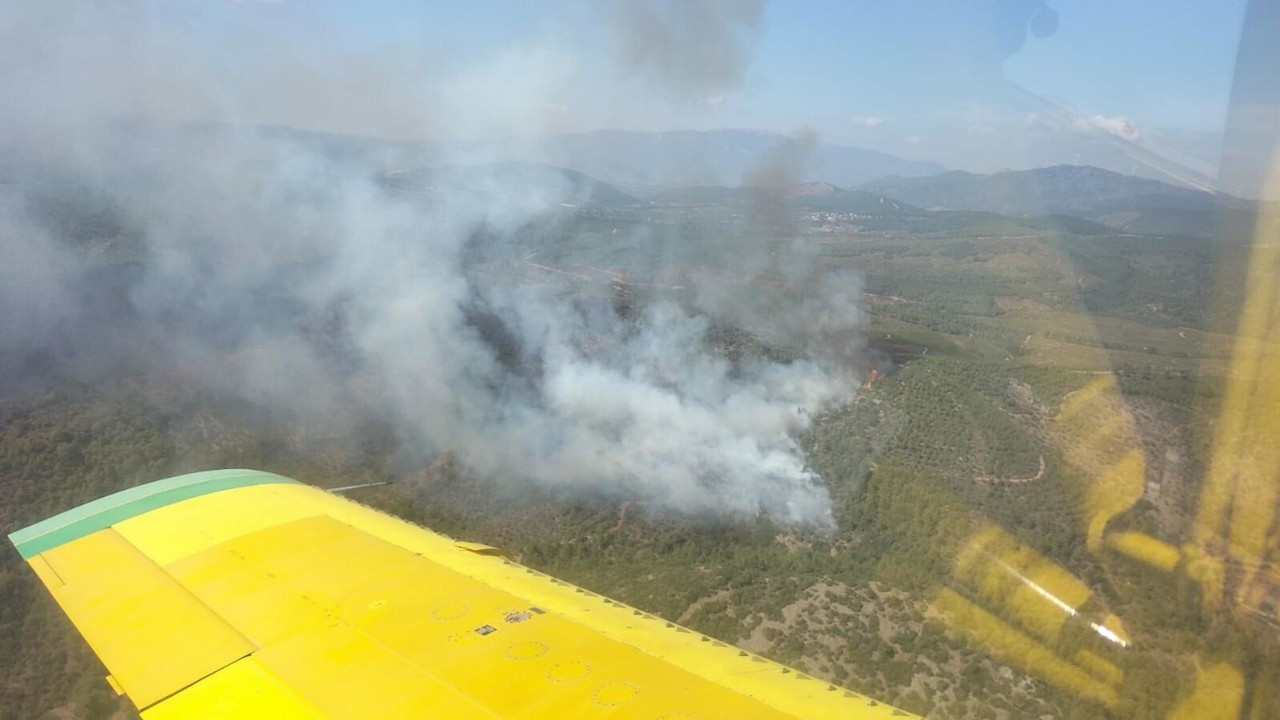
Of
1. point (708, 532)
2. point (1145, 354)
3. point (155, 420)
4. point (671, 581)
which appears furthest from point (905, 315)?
point (155, 420)

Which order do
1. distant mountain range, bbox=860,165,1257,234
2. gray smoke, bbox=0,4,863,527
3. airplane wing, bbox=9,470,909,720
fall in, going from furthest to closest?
1. distant mountain range, bbox=860,165,1257,234
2. gray smoke, bbox=0,4,863,527
3. airplane wing, bbox=9,470,909,720

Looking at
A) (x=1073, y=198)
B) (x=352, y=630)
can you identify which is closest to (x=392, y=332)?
(x=352, y=630)

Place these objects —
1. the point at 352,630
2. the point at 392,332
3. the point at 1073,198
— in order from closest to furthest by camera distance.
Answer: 1. the point at 352,630
2. the point at 392,332
3. the point at 1073,198

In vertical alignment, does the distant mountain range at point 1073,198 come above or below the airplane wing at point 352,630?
above

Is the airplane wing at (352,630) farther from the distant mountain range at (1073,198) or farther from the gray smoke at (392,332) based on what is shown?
the distant mountain range at (1073,198)

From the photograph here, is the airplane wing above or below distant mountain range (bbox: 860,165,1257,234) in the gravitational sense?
below

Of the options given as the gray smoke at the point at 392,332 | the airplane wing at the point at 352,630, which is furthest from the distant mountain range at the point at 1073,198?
the airplane wing at the point at 352,630

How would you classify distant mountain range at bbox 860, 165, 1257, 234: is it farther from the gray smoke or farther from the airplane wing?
the airplane wing

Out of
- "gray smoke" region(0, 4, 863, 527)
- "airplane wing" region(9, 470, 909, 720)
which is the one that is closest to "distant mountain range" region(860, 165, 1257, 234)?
"gray smoke" region(0, 4, 863, 527)

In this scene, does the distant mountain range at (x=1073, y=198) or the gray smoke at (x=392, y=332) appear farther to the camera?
the distant mountain range at (x=1073, y=198)

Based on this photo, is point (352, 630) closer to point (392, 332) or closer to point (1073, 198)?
point (392, 332)
